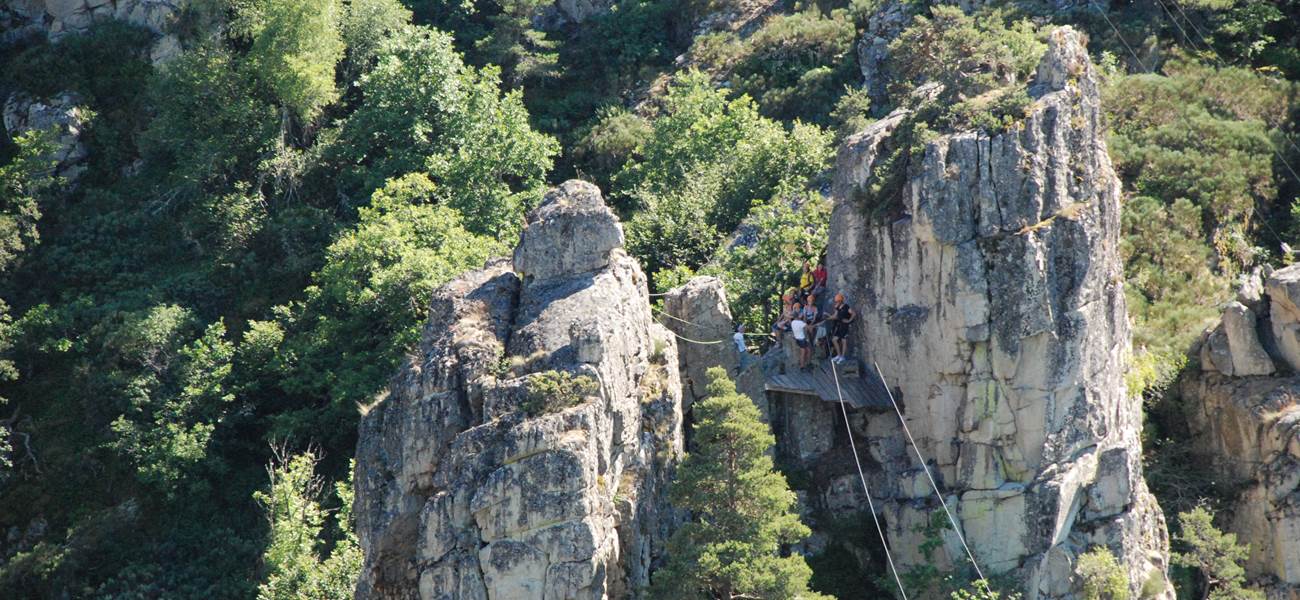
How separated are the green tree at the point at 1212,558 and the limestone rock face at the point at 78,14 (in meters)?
43.6

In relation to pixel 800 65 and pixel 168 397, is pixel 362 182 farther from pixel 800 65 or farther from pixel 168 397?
pixel 800 65

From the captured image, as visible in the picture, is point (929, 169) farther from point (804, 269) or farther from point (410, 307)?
point (410, 307)

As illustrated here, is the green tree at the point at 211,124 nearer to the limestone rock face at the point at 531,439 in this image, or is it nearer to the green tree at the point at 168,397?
the green tree at the point at 168,397

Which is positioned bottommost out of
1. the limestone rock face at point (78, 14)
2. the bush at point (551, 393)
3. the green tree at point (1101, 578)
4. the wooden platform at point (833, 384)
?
the green tree at point (1101, 578)

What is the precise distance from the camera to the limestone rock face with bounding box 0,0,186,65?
6988 centimetres

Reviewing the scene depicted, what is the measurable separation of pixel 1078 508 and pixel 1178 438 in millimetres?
7363

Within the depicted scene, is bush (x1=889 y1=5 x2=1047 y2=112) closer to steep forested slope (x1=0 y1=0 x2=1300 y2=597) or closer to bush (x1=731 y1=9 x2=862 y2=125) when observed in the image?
steep forested slope (x1=0 y1=0 x2=1300 y2=597)

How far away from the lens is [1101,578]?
133 ft

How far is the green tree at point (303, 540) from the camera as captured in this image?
46.5 m

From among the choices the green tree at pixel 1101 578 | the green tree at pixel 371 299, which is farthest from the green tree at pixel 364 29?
the green tree at pixel 1101 578

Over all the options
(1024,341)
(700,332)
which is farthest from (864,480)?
(1024,341)

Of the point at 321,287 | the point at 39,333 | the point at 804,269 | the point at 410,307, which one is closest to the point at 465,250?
the point at 410,307

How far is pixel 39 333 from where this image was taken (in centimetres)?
5788

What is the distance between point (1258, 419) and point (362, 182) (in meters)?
31.1
